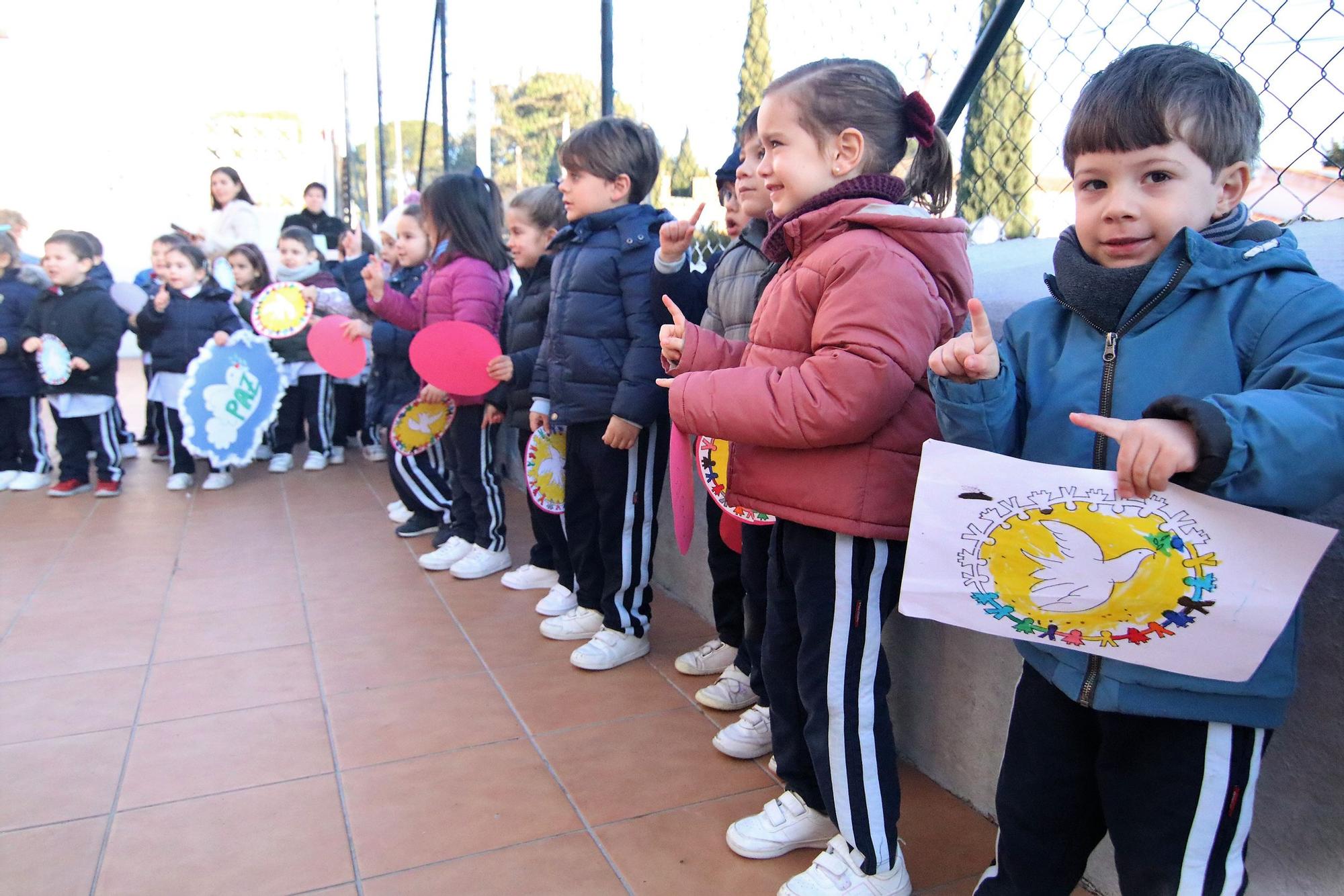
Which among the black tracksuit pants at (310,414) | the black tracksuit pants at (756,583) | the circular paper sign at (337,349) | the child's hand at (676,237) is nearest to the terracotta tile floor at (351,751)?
the black tracksuit pants at (756,583)

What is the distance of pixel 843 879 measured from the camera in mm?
1755

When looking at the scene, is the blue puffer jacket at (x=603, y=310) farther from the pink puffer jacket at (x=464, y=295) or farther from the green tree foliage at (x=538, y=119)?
the green tree foliage at (x=538, y=119)

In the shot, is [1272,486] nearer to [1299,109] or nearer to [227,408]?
[1299,109]

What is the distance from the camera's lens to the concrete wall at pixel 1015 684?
136 cm

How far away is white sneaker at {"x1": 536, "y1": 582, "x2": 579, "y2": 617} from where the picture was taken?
3322mm

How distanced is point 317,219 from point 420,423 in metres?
4.59

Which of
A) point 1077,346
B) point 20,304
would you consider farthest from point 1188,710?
point 20,304

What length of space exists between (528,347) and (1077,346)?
7.61 ft

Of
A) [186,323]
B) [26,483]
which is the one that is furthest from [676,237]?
[26,483]

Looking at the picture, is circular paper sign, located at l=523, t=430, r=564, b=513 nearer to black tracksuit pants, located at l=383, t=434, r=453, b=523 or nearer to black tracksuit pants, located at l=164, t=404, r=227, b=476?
black tracksuit pants, located at l=383, t=434, r=453, b=523

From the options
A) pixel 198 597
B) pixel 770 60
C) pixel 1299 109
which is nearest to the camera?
pixel 1299 109

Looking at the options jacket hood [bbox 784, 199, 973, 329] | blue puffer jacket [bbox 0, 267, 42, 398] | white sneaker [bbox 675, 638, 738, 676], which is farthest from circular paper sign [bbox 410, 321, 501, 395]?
blue puffer jacket [bbox 0, 267, 42, 398]

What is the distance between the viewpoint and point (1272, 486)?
3.48ft

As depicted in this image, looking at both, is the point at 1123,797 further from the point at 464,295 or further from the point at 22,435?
the point at 22,435
